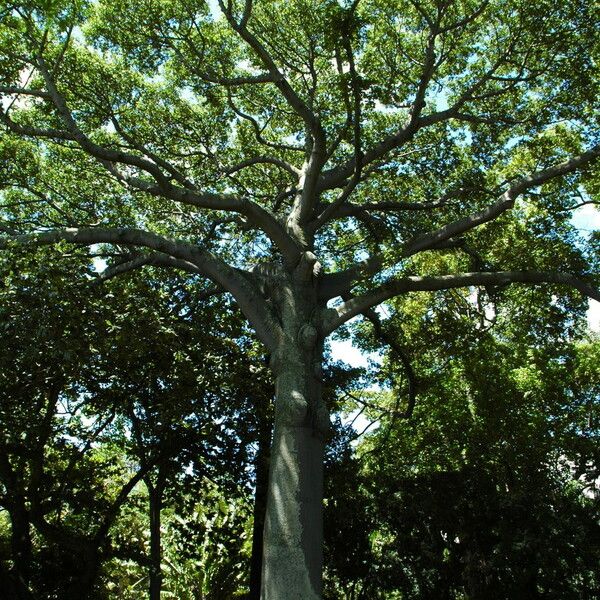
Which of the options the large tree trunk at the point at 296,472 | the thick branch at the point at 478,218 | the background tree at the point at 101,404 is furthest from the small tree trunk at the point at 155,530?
the thick branch at the point at 478,218

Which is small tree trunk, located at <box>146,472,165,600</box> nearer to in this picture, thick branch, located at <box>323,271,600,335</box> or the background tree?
the background tree

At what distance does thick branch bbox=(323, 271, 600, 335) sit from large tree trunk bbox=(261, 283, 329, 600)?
0.41 m

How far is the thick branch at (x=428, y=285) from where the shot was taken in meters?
7.34

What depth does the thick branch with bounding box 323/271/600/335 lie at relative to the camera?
734 centimetres

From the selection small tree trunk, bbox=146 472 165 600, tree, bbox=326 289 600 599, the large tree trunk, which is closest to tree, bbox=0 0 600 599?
the large tree trunk

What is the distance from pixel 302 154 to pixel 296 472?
7.99 meters

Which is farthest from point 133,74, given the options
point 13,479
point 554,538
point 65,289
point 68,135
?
point 554,538

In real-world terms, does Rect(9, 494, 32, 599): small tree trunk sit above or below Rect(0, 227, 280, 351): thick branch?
below

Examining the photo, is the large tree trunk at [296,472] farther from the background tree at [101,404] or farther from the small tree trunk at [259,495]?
the small tree trunk at [259,495]

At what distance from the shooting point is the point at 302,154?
487 inches

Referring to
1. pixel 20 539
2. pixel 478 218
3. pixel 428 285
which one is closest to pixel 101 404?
pixel 20 539

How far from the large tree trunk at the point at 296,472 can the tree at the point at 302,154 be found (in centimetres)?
2

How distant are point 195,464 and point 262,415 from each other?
1.34 m

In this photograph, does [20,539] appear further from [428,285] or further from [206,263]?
[428,285]
